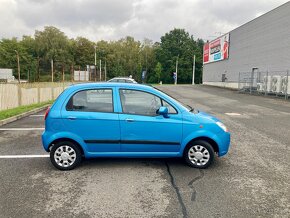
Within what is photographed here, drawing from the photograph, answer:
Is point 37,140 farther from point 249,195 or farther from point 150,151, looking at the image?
point 249,195

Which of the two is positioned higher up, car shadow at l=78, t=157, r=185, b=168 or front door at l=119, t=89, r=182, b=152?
front door at l=119, t=89, r=182, b=152

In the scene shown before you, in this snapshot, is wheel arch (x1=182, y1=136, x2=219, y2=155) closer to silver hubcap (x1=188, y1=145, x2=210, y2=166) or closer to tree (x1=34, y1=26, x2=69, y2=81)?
silver hubcap (x1=188, y1=145, x2=210, y2=166)

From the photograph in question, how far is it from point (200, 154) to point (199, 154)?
0.02 meters

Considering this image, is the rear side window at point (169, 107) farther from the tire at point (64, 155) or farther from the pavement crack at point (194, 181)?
the tire at point (64, 155)

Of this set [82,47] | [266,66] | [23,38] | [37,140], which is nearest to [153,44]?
[82,47]

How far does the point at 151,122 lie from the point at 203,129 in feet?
3.25

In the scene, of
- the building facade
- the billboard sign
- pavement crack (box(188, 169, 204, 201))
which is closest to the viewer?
pavement crack (box(188, 169, 204, 201))

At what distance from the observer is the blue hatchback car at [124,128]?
4777 mm

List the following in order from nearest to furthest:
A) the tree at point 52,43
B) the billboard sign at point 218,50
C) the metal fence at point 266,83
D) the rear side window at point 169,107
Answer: the rear side window at point 169,107 → the metal fence at point 266,83 → the billboard sign at point 218,50 → the tree at point 52,43

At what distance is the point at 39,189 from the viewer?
160 inches

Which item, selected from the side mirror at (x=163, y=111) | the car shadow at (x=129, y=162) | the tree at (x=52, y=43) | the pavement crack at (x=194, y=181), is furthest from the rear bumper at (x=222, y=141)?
the tree at (x=52, y=43)

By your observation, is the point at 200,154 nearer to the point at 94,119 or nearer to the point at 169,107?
the point at 169,107

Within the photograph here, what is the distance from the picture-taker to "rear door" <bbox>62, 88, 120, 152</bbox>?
15.6ft

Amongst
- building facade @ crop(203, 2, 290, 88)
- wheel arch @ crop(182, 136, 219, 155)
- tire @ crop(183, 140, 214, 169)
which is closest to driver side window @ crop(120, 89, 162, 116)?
wheel arch @ crop(182, 136, 219, 155)
